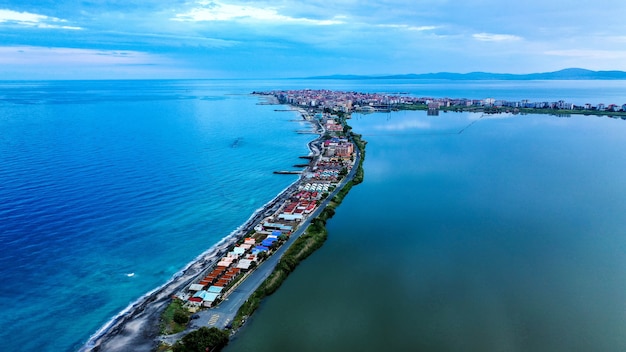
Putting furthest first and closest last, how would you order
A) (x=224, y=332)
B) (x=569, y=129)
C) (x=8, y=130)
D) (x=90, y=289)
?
(x=569, y=129) < (x=8, y=130) < (x=90, y=289) < (x=224, y=332)

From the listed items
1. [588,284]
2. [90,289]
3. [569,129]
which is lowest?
[90,289]

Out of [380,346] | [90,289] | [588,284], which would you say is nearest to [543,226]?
[588,284]

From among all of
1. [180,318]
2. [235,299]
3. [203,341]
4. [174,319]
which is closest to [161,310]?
[174,319]

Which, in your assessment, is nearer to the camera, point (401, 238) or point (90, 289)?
point (90, 289)

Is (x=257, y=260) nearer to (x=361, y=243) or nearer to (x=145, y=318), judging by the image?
(x=145, y=318)

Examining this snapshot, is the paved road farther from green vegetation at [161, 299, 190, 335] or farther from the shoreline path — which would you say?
green vegetation at [161, 299, 190, 335]

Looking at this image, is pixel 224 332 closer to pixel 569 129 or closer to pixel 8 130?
pixel 8 130

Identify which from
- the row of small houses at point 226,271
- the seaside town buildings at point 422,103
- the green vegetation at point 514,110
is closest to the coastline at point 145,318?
the row of small houses at point 226,271

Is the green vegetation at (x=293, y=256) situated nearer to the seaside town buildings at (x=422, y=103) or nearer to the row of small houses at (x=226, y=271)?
the row of small houses at (x=226, y=271)
